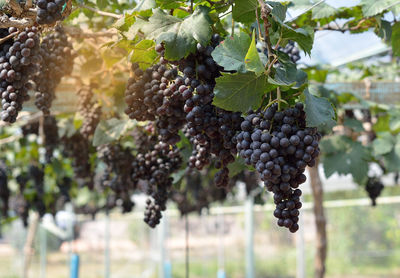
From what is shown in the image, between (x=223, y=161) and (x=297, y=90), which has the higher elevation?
(x=297, y=90)

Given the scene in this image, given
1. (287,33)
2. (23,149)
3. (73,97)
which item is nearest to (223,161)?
(287,33)

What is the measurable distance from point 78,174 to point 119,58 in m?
1.40

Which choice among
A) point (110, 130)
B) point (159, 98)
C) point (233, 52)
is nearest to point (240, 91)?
point (233, 52)

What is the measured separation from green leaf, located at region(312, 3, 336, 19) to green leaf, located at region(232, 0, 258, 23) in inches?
34.7

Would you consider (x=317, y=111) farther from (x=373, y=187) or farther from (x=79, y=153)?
(x=373, y=187)

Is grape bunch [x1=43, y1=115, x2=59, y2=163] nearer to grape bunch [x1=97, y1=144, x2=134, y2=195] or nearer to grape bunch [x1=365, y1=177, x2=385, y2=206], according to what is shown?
grape bunch [x1=97, y1=144, x2=134, y2=195]

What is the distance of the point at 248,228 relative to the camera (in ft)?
28.0

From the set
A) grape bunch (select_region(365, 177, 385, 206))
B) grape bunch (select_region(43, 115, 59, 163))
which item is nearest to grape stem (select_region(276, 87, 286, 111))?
grape bunch (select_region(43, 115, 59, 163))

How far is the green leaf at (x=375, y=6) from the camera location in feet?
6.24

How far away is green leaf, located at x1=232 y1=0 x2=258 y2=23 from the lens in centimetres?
136

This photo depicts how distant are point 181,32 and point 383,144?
246 centimetres

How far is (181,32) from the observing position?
1318mm

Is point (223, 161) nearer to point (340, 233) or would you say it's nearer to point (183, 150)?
point (183, 150)

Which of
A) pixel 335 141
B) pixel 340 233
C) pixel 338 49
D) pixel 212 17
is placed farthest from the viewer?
pixel 340 233
